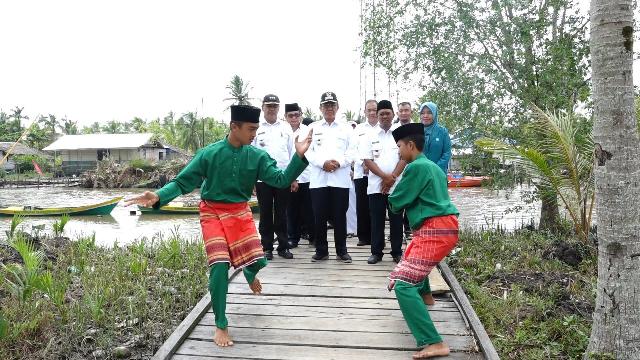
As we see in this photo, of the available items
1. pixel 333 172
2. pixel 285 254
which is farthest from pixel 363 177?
pixel 285 254

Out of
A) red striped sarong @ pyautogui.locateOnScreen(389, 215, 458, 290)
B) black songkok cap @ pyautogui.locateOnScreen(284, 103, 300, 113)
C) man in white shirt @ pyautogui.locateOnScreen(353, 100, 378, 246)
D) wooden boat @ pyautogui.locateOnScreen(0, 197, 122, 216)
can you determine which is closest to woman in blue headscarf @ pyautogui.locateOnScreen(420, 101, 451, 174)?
man in white shirt @ pyautogui.locateOnScreen(353, 100, 378, 246)

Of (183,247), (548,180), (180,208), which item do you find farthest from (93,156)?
(548,180)

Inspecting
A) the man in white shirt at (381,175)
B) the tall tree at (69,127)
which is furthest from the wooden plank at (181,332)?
the tall tree at (69,127)

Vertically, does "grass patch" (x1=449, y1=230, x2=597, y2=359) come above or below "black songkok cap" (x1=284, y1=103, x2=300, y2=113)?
below

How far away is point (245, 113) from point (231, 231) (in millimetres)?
898

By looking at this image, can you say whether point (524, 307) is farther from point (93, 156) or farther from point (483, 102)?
point (93, 156)

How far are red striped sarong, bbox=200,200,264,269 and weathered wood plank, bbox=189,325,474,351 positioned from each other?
535 mm

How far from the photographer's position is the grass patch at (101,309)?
396cm

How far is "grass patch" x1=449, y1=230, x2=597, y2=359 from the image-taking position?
4.05m

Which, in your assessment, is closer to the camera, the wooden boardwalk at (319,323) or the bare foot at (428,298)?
the wooden boardwalk at (319,323)

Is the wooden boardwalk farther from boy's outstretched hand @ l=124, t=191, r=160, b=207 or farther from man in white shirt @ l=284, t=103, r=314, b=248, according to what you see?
man in white shirt @ l=284, t=103, r=314, b=248

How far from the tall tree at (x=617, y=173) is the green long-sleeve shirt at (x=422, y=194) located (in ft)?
3.26

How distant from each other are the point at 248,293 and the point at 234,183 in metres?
1.37

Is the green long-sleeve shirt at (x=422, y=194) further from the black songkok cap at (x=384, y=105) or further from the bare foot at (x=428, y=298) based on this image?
the black songkok cap at (x=384, y=105)
